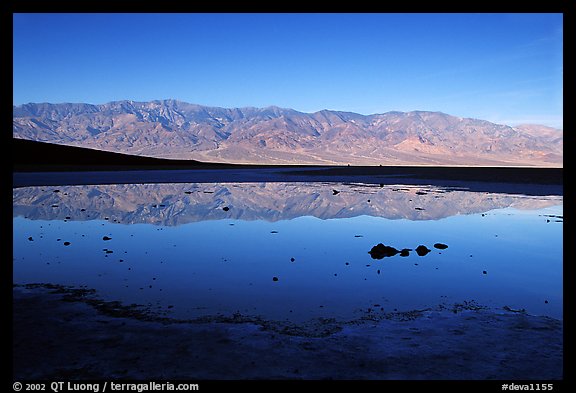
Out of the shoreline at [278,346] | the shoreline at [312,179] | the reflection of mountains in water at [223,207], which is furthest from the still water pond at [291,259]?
the shoreline at [312,179]

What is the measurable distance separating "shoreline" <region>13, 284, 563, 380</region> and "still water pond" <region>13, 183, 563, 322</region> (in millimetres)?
548

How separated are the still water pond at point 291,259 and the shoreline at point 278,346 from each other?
548mm

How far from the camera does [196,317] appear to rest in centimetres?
607

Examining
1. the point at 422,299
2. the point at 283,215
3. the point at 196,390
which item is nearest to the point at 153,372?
the point at 196,390

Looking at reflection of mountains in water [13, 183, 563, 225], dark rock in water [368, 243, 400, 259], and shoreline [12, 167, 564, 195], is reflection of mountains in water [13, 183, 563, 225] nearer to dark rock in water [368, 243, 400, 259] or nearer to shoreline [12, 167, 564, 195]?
shoreline [12, 167, 564, 195]

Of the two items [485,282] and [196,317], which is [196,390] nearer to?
[196,317]

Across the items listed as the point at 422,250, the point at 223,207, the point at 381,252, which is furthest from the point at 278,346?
the point at 223,207

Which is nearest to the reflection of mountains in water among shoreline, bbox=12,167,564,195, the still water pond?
the still water pond

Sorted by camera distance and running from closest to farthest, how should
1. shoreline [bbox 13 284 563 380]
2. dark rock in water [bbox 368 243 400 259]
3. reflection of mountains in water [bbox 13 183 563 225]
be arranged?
shoreline [bbox 13 284 563 380] < dark rock in water [bbox 368 243 400 259] < reflection of mountains in water [bbox 13 183 563 225]

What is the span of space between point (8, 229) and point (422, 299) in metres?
6.01

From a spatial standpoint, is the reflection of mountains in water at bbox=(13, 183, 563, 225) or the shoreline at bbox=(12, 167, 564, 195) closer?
the reflection of mountains in water at bbox=(13, 183, 563, 225)

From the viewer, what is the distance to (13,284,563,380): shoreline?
4445 mm

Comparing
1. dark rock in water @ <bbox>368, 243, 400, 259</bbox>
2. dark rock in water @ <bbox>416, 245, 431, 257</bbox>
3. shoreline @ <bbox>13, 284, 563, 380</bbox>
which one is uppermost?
shoreline @ <bbox>13, 284, 563, 380</bbox>

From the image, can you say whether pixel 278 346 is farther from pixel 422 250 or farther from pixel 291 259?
pixel 422 250
